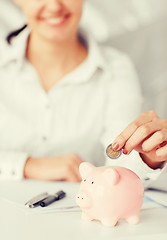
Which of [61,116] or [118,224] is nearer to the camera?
[118,224]

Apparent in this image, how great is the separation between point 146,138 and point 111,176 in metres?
0.10

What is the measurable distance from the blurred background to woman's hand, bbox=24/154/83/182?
0.45 meters

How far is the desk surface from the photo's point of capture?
0.45 metres

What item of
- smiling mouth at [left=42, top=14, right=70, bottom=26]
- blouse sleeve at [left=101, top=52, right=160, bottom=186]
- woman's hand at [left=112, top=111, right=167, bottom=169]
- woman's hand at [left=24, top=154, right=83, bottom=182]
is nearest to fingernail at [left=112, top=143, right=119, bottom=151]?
woman's hand at [left=112, top=111, right=167, bottom=169]

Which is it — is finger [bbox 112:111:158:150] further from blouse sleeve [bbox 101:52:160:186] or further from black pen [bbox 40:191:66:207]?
blouse sleeve [bbox 101:52:160:186]

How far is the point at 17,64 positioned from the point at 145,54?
41cm

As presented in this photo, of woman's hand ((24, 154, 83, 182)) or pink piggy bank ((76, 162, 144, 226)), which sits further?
woman's hand ((24, 154, 83, 182))

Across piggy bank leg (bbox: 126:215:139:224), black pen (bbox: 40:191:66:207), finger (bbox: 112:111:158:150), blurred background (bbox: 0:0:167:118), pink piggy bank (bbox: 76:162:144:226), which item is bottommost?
piggy bank leg (bbox: 126:215:139:224)

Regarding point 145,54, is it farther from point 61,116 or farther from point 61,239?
point 61,239

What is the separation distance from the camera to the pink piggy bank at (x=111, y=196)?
1.53ft

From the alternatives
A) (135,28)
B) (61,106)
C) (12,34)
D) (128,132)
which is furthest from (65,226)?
(135,28)

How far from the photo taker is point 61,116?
1031mm

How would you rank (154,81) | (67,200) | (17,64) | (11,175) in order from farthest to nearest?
(154,81) → (17,64) → (11,175) → (67,200)

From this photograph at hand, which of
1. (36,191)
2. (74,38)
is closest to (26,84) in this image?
(74,38)
